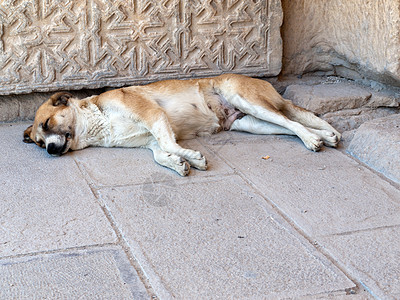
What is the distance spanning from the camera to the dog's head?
433 centimetres

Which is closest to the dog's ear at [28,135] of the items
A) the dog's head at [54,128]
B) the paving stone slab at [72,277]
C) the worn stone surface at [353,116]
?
the dog's head at [54,128]

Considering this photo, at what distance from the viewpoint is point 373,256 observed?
2.88m

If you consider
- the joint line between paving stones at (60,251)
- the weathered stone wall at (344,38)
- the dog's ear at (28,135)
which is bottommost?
the dog's ear at (28,135)

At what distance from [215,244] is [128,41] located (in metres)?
2.70

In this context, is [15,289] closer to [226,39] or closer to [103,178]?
[103,178]

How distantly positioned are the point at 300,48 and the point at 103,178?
2918mm

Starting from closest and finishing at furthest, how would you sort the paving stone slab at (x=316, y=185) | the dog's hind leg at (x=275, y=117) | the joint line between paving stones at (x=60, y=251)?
the joint line between paving stones at (x=60, y=251), the paving stone slab at (x=316, y=185), the dog's hind leg at (x=275, y=117)

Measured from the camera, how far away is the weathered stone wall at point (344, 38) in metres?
4.75

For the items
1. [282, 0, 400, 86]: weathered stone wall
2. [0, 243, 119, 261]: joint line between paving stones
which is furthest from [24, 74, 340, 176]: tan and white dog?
[0, 243, 119, 261]: joint line between paving stones

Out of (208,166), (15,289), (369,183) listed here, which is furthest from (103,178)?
(369,183)

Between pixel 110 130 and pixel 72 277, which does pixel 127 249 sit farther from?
pixel 110 130

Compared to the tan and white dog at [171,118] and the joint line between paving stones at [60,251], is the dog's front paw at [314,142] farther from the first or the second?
the joint line between paving stones at [60,251]

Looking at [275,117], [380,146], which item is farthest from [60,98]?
[380,146]

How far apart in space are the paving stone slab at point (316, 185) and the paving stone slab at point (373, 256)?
0.32ft
